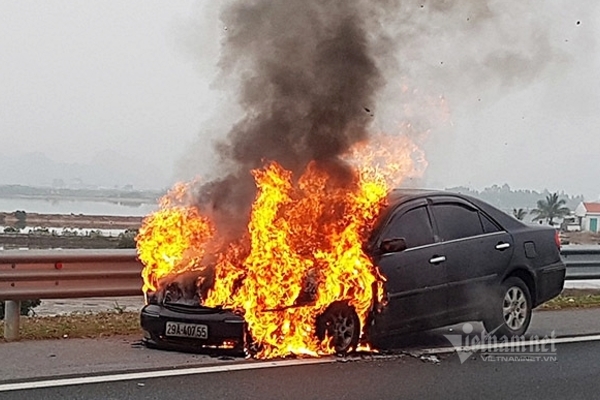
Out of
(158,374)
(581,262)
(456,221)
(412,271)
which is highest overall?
(456,221)

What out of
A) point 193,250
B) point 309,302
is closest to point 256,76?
point 193,250

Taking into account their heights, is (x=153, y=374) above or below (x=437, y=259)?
below

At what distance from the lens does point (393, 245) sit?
27.4 ft

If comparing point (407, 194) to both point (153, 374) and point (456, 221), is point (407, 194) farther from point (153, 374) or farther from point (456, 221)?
point (153, 374)

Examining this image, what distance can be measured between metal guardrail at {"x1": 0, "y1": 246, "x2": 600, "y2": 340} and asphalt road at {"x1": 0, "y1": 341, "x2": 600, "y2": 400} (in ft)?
7.54

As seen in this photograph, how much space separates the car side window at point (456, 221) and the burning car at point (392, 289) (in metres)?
0.01

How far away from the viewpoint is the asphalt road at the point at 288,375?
666 centimetres

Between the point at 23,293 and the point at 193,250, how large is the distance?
66.8 inches

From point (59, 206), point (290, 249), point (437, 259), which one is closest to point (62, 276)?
point (290, 249)

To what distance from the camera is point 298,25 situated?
368 inches

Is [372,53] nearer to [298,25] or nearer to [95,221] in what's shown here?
[298,25]

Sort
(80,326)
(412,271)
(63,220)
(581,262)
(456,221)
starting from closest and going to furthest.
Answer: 1. (412,271)
2. (456,221)
3. (80,326)
4. (581,262)
5. (63,220)

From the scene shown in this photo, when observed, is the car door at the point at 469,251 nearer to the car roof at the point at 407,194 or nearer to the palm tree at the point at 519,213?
the car roof at the point at 407,194

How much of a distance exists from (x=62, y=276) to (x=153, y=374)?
2.23 meters
